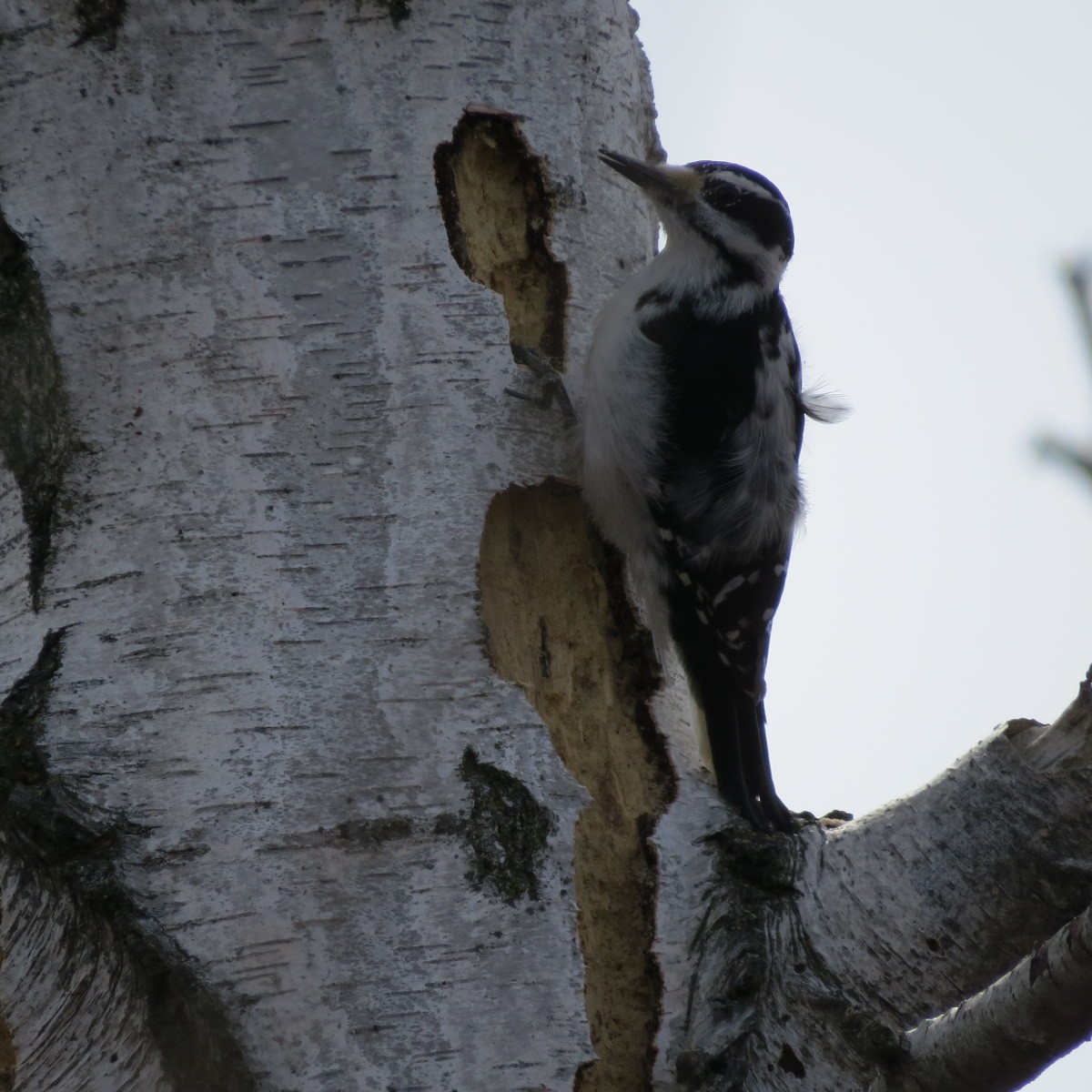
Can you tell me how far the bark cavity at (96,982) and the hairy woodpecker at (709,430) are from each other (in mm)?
1082

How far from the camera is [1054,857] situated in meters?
1.81

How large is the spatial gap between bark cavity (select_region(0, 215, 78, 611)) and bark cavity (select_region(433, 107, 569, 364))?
67 centimetres

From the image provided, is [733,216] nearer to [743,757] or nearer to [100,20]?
[743,757]

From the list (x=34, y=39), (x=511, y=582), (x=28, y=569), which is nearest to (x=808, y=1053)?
(x=511, y=582)

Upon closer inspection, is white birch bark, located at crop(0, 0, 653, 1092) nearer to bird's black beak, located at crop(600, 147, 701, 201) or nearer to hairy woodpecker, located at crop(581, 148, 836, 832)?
bird's black beak, located at crop(600, 147, 701, 201)

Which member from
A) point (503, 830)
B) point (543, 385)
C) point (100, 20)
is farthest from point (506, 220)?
point (503, 830)

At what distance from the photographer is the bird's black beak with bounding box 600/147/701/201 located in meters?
2.61

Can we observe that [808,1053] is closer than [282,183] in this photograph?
Yes

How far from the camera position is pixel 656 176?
286 centimetres

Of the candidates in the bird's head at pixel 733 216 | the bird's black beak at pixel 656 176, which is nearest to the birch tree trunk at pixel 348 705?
the bird's black beak at pixel 656 176

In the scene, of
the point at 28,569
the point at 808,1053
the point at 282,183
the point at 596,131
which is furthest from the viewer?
the point at 596,131

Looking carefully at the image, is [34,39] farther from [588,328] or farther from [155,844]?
[155,844]

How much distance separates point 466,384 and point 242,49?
65 cm

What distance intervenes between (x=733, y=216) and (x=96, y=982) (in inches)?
94.2
